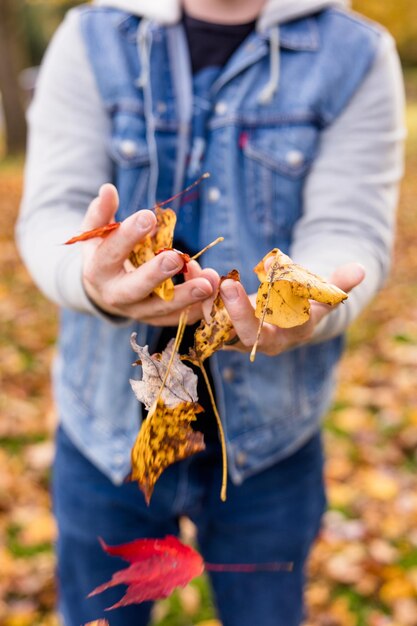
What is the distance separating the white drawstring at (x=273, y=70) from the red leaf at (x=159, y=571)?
884mm

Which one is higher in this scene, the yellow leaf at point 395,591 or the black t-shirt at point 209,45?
the black t-shirt at point 209,45

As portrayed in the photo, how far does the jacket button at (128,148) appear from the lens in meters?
1.25

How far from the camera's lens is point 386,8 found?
32.4 ft

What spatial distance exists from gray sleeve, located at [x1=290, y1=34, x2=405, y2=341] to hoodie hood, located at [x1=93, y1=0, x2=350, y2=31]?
0.16 meters

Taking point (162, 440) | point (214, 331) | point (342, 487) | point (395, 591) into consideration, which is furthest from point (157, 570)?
point (342, 487)

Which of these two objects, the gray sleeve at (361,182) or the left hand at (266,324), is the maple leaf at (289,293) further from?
the gray sleeve at (361,182)

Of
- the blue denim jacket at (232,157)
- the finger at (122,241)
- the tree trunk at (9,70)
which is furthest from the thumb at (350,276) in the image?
the tree trunk at (9,70)

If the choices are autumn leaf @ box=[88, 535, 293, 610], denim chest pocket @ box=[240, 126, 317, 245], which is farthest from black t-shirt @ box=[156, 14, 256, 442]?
autumn leaf @ box=[88, 535, 293, 610]

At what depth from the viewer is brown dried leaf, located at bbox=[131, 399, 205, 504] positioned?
2.24 feet

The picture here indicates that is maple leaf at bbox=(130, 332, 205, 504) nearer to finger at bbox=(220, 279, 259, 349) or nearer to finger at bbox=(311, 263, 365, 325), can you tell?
finger at bbox=(220, 279, 259, 349)

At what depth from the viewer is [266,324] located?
85 cm

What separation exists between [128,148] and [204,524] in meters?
0.74

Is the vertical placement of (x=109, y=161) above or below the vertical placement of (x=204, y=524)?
above

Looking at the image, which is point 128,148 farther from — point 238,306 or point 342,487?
point 342,487
